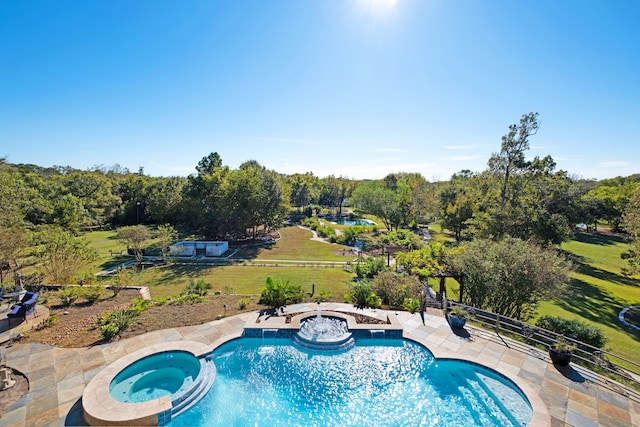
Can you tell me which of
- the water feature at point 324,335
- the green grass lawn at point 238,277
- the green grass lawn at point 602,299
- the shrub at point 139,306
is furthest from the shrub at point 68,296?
the green grass lawn at point 602,299

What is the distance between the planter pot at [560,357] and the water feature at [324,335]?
6426 mm

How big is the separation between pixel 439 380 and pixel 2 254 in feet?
75.2

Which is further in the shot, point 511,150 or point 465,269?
point 511,150

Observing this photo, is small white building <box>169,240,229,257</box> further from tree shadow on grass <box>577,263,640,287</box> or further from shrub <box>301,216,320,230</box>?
tree shadow on grass <box>577,263,640,287</box>

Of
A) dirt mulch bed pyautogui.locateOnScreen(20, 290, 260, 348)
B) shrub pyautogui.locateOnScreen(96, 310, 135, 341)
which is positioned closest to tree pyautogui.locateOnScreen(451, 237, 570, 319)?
dirt mulch bed pyautogui.locateOnScreen(20, 290, 260, 348)

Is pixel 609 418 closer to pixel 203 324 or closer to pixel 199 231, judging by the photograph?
pixel 203 324

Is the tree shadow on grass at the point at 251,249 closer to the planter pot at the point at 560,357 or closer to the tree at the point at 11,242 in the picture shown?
the tree at the point at 11,242

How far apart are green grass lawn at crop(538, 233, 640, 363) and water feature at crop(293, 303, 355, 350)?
10.9 meters

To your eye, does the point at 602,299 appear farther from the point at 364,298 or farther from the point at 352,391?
the point at 352,391

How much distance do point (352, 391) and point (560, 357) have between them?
656 cm

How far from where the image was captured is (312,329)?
11.3 m

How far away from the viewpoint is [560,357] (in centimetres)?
873

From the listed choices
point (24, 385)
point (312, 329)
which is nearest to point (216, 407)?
point (312, 329)

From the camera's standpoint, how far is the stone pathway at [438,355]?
675cm
